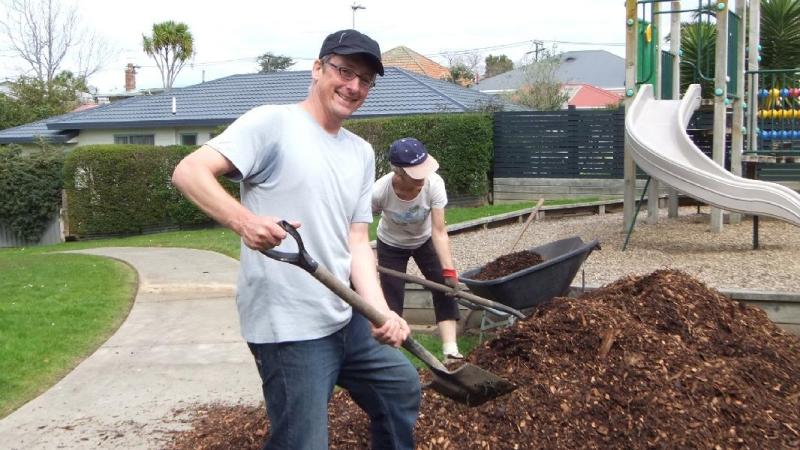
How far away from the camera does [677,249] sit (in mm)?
8586

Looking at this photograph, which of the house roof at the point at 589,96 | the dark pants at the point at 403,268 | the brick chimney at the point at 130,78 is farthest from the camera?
the brick chimney at the point at 130,78

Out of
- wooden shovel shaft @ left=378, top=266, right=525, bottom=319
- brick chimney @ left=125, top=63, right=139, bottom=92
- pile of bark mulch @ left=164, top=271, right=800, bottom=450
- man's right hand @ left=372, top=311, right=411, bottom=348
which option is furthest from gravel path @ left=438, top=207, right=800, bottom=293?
brick chimney @ left=125, top=63, right=139, bottom=92

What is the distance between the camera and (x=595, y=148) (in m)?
15.9

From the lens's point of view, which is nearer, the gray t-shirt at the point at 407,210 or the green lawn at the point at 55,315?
the gray t-shirt at the point at 407,210

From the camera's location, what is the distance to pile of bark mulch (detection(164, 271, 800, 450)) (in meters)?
3.48

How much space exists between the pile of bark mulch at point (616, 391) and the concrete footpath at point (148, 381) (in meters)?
0.37

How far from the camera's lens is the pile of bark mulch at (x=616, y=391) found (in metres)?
3.48

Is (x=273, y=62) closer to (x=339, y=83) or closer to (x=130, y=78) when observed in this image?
(x=130, y=78)

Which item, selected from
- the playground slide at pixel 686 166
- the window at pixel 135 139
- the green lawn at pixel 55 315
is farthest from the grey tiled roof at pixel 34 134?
the playground slide at pixel 686 166

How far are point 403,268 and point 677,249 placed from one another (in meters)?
4.13

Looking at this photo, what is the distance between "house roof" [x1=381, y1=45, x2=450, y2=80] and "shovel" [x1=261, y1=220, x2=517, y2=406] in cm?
4083

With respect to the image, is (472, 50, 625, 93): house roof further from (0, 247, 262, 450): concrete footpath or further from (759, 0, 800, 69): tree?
(0, 247, 262, 450): concrete footpath

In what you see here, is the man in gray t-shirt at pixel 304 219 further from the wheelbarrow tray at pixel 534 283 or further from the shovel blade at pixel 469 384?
the wheelbarrow tray at pixel 534 283

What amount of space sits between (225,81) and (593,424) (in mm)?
23237
